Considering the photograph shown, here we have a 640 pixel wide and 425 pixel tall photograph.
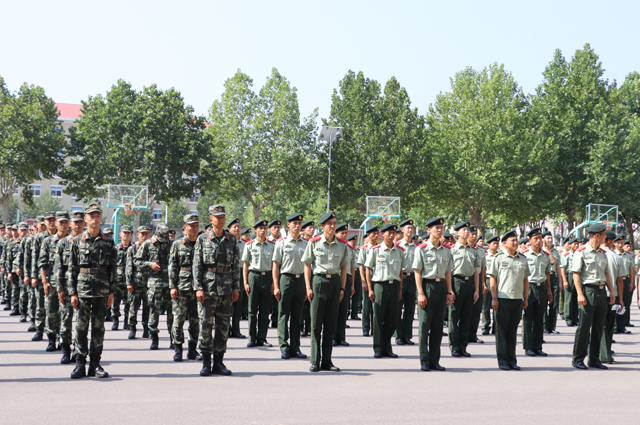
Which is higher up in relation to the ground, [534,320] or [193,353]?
[534,320]

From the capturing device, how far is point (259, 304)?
10.4 metres

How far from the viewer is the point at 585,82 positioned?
43188 millimetres

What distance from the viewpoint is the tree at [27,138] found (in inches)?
1511

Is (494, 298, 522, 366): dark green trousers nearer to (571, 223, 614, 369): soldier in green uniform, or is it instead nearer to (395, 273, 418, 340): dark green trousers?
(571, 223, 614, 369): soldier in green uniform

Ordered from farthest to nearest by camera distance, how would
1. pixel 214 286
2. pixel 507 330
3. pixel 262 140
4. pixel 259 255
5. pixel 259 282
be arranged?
pixel 262 140 < pixel 259 255 < pixel 259 282 < pixel 507 330 < pixel 214 286

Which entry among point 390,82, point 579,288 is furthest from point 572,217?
point 579,288

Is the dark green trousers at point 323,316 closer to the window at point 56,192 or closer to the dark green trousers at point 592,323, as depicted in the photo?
the dark green trousers at point 592,323

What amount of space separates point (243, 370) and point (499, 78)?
1661 inches

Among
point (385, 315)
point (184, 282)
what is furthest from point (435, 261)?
point (184, 282)

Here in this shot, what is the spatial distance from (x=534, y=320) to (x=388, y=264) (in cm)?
274

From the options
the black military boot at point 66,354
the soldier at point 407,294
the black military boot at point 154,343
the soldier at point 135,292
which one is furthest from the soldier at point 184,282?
the soldier at point 407,294

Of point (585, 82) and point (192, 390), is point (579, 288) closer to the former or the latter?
point (192, 390)

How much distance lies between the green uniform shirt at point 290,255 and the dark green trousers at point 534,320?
3776 millimetres

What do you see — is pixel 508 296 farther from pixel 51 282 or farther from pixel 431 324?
pixel 51 282
